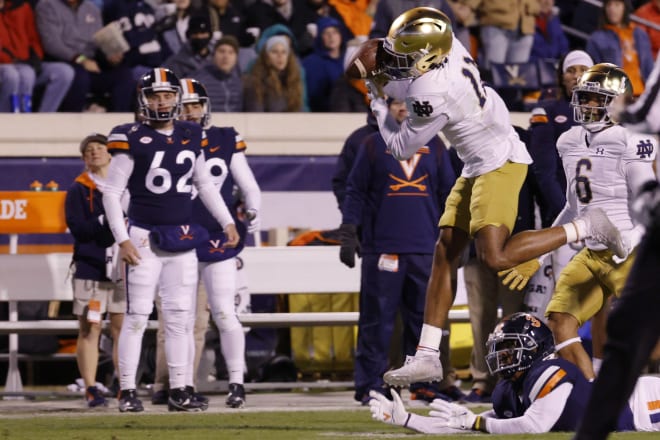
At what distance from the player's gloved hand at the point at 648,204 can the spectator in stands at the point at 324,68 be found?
8925 millimetres

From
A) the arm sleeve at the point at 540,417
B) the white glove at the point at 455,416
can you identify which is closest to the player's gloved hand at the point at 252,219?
the white glove at the point at 455,416

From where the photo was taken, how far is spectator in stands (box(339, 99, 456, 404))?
8984mm

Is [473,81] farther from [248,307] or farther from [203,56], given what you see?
[203,56]

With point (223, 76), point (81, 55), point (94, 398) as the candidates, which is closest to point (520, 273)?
point (94, 398)

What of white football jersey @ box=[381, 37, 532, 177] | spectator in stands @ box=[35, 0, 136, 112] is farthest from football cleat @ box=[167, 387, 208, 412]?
spectator in stands @ box=[35, 0, 136, 112]

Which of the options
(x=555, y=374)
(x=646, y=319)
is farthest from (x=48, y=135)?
(x=646, y=319)

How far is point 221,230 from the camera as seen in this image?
9023 mm

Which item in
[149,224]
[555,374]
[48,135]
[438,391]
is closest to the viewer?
[555,374]

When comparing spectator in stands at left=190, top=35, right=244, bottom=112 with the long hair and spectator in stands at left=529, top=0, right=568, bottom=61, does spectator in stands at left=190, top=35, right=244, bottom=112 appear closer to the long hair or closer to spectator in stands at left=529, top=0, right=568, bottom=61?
the long hair

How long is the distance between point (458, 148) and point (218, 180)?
8.39 feet

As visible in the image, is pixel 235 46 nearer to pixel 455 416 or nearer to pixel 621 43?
pixel 621 43

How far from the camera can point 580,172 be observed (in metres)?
7.57

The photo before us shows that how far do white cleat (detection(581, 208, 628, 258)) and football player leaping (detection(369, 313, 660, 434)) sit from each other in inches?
23.3

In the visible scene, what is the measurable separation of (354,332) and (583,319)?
12.0 ft
